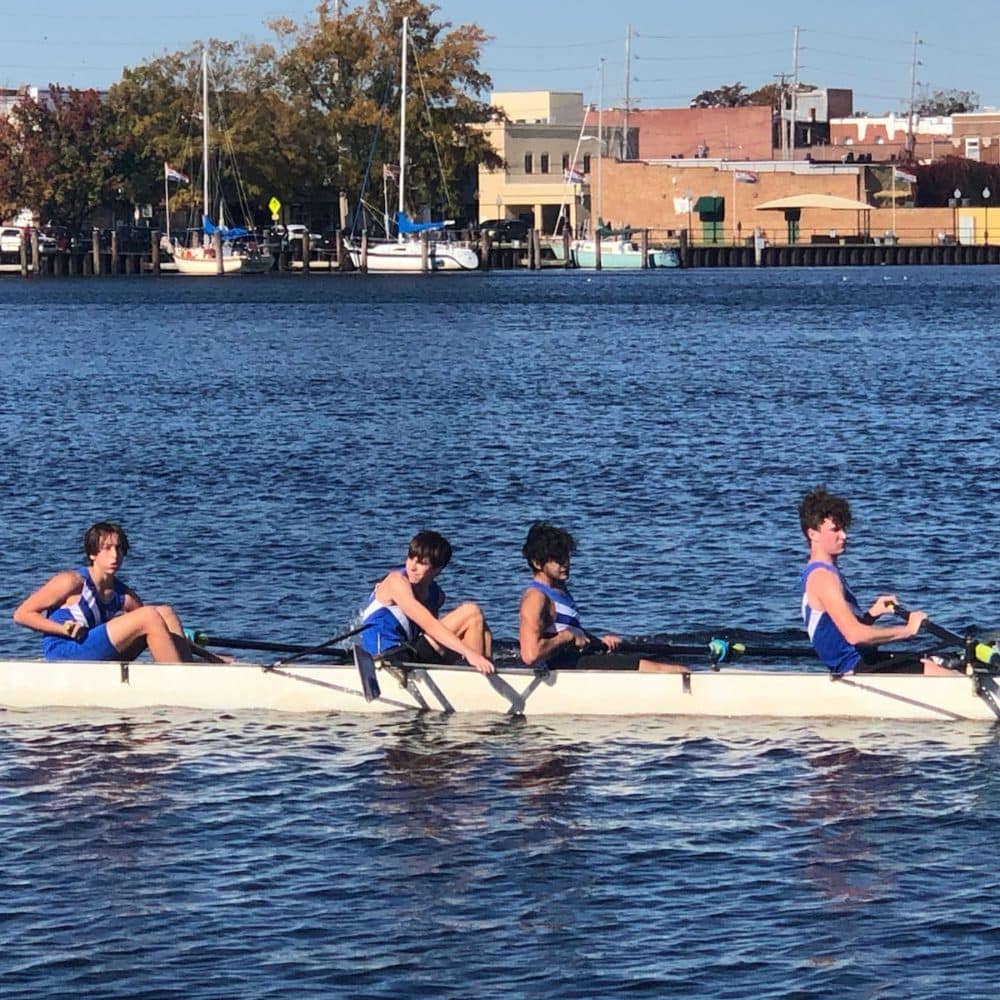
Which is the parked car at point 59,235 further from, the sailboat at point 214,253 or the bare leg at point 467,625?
the bare leg at point 467,625

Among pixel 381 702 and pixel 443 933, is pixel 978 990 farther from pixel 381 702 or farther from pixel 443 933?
pixel 381 702

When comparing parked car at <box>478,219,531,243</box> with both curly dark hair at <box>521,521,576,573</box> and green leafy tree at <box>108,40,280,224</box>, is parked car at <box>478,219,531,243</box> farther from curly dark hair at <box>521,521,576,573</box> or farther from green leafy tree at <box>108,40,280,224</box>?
curly dark hair at <box>521,521,576,573</box>

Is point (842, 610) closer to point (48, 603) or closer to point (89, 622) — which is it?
point (89, 622)

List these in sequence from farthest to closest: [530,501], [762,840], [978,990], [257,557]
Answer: [530,501], [257,557], [762,840], [978,990]

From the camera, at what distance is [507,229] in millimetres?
141250

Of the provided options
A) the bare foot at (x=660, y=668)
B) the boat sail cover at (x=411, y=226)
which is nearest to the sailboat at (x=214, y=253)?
the boat sail cover at (x=411, y=226)

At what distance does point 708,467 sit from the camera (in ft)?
124

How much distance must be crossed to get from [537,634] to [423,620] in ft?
2.94

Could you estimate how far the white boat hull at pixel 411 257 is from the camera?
410 ft

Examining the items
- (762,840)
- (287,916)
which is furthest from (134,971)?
(762,840)

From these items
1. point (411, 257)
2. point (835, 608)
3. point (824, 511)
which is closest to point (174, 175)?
point (411, 257)

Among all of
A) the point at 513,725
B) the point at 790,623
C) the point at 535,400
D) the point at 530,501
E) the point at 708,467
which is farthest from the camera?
the point at 535,400

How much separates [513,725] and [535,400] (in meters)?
35.8

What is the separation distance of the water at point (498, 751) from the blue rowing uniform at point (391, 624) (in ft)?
2.04
